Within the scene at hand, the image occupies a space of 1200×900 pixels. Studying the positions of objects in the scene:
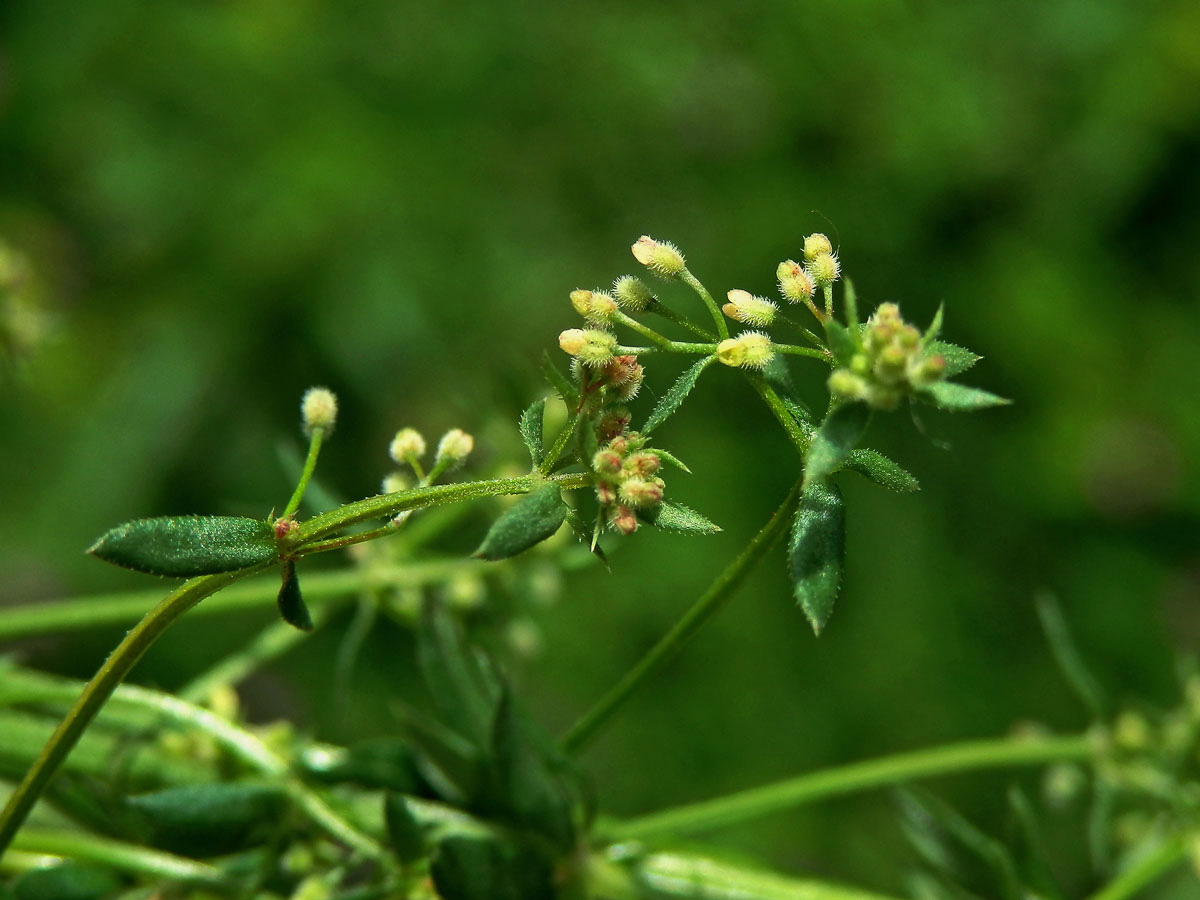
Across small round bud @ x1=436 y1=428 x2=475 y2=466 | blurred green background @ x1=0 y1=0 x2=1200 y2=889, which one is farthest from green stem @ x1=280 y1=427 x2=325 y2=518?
blurred green background @ x1=0 y1=0 x2=1200 y2=889

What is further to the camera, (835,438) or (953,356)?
(953,356)

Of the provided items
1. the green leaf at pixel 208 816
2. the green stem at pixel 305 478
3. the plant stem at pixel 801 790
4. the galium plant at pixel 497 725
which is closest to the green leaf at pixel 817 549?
the galium plant at pixel 497 725

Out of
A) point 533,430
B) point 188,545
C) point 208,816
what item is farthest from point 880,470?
point 208,816

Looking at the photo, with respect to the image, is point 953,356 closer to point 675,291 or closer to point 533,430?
point 533,430

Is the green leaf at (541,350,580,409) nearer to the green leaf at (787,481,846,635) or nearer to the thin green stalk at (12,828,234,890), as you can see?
the green leaf at (787,481,846,635)

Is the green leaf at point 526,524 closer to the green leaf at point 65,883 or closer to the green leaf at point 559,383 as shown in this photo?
the green leaf at point 559,383

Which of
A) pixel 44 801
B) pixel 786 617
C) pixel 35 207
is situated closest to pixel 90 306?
pixel 35 207

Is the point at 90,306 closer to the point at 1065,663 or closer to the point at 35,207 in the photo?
the point at 35,207
